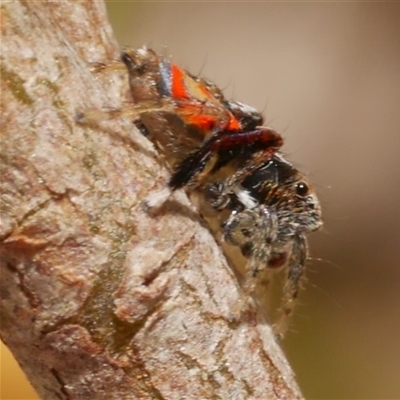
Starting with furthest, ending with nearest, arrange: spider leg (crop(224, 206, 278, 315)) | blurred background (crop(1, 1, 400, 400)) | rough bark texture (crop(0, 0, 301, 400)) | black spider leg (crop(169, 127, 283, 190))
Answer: blurred background (crop(1, 1, 400, 400)) → spider leg (crop(224, 206, 278, 315)) → black spider leg (crop(169, 127, 283, 190)) → rough bark texture (crop(0, 0, 301, 400))

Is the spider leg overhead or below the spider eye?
below

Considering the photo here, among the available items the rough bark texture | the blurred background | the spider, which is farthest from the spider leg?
the blurred background

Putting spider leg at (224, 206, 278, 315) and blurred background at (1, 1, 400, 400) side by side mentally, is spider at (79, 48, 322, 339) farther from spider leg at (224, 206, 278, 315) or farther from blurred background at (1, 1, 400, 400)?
blurred background at (1, 1, 400, 400)

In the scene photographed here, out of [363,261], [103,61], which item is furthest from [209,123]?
[363,261]

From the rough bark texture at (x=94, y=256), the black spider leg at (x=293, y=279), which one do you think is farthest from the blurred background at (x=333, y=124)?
the rough bark texture at (x=94, y=256)

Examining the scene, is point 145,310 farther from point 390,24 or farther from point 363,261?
point 390,24

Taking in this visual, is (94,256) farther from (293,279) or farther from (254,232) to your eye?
(293,279)

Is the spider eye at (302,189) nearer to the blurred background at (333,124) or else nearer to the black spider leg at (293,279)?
the black spider leg at (293,279)
